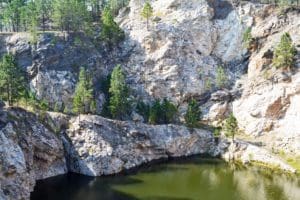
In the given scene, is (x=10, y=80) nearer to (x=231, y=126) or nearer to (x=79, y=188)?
(x=79, y=188)

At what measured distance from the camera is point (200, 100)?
13438 cm

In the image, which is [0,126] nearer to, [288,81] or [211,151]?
[211,151]

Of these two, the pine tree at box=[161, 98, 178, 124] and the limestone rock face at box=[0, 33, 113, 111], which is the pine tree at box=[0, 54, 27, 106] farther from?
the pine tree at box=[161, 98, 178, 124]

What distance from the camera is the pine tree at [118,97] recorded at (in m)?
118

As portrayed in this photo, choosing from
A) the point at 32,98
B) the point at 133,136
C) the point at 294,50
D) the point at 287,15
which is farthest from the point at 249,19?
the point at 32,98

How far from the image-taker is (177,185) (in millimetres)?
88000

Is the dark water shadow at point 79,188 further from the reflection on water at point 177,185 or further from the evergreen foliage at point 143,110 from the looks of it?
the evergreen foliage at point 143,110

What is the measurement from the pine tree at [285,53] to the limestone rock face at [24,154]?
7193 centimetres

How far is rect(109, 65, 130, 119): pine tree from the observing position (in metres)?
118

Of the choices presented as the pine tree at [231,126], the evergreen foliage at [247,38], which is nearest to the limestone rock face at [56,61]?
the pine tree at [231,126]

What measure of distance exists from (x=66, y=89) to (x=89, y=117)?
26.3 metres

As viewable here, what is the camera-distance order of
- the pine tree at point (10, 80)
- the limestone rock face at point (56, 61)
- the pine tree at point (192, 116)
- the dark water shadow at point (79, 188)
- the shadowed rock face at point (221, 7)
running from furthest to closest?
1. the shadowed rock face at point (221, 7)
2. the limestone rock face at point (56, 61)
3. the pine tree at point (192, 116)
4. the pine tree at point (10, 80)
5. the dark water shadow at point (79, 188)

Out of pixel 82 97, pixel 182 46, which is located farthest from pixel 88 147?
pixel 182 46

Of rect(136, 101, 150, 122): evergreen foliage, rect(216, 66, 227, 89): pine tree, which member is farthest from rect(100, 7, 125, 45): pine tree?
rect(216, 66, 227, 89): pine tree
